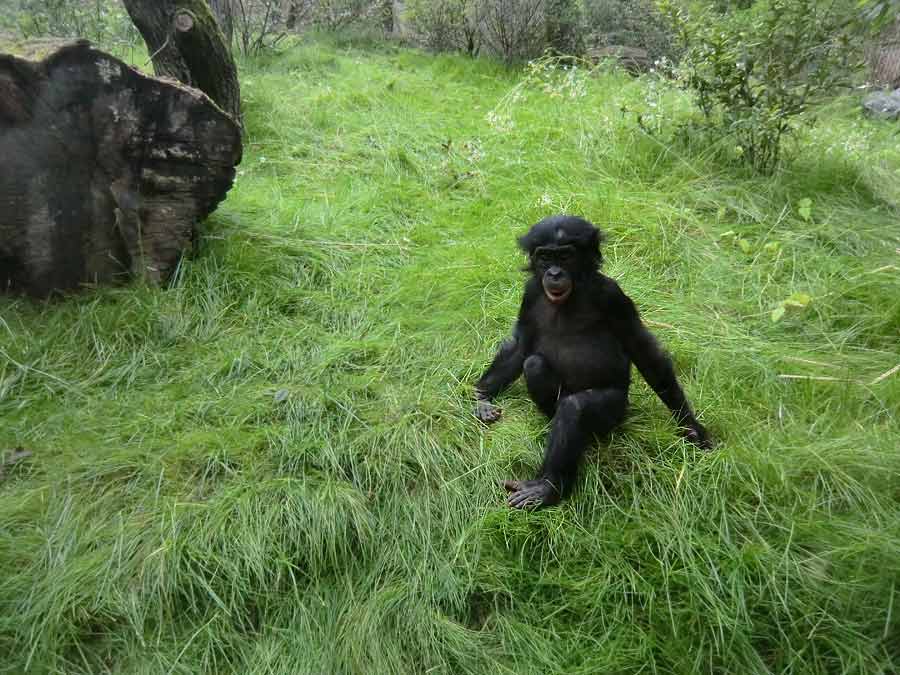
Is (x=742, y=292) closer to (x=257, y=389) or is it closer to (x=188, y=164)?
(x=257, y=389)

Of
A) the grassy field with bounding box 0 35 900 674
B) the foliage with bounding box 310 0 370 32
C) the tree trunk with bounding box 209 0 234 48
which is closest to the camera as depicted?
the grassy field with bounding box 0 35 900 674

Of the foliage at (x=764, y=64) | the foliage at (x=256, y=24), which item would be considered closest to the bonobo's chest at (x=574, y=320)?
Answer: the foliage at (x=764, y=64)

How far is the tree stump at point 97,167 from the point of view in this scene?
3.59m

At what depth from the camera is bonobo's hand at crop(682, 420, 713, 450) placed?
286cm

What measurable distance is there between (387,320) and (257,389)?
3.10ft

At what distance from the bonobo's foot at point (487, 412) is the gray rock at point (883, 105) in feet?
22.4

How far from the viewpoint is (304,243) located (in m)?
4.55

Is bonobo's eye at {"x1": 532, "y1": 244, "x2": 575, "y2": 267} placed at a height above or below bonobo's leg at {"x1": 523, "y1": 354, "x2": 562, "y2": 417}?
above

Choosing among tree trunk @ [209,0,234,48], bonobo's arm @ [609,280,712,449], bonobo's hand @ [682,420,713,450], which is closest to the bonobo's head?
bonobo's arm @ [609,280,712,449]

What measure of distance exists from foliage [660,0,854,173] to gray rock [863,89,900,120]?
9.89ft

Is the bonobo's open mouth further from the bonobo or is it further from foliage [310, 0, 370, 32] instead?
foliage [310, 0, 370, 32]

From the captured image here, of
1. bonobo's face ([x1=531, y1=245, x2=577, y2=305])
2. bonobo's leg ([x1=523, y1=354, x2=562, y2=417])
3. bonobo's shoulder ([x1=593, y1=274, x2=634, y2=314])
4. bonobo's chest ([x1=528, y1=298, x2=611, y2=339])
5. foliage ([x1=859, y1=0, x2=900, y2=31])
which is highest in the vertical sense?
foliage ([x1=859, y1=0, x2=900, y2=31])

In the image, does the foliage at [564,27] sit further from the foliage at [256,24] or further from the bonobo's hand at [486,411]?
the bonobo's hand at [486,411]

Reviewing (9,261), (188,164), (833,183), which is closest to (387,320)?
(188,164)
